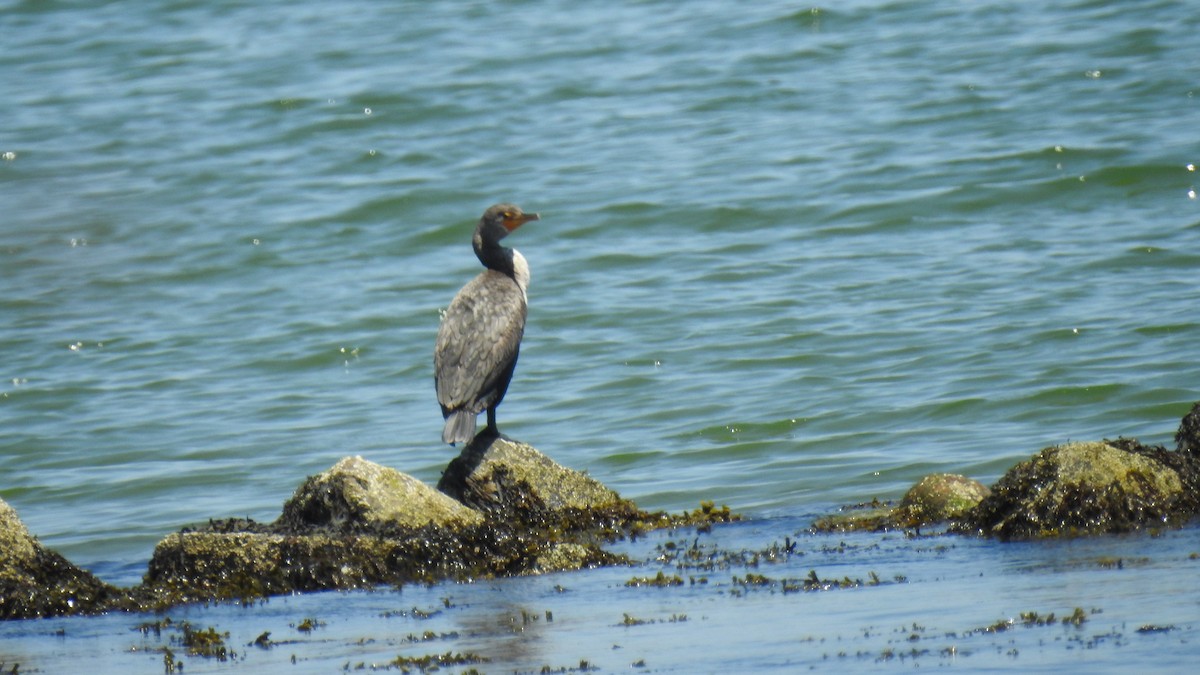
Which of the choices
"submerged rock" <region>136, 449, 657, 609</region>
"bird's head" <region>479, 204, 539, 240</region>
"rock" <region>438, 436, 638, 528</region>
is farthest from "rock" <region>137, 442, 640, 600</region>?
"bird's head" <region>479, 204, 539, 240</region>

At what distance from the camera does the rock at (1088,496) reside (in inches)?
304

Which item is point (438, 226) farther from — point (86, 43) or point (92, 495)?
point (86, 43)

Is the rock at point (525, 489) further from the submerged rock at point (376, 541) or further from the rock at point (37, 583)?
the rock at point (37, 583)

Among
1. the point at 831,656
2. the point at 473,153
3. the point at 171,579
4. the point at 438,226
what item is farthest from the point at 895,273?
the point at 831,656

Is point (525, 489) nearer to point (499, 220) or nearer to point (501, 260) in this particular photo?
point (501, 260)

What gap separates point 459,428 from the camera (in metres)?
9.05

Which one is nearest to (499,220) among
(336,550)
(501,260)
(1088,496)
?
(501,260)

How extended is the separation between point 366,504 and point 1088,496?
3217 millimetres

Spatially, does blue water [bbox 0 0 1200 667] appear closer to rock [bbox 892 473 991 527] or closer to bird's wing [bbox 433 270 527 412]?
rock [bbox 892 473 991 527]

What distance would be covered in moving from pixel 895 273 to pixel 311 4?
15.0m

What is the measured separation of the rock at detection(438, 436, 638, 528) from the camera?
350 inches

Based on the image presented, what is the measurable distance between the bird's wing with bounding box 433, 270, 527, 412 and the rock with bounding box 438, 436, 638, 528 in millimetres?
294

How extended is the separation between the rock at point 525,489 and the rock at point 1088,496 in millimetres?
2014

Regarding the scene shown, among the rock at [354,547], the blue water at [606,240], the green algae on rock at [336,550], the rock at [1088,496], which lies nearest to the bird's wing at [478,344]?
the green algae on rock at [336,550]
